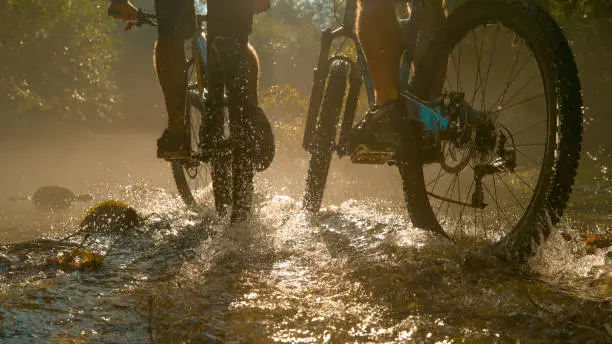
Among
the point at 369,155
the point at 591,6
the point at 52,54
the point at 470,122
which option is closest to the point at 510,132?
the point at 470,122

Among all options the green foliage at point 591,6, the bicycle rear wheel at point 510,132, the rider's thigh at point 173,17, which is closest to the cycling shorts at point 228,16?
the rider's thigh at point 173,17

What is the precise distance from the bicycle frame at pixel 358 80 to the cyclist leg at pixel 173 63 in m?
1.00

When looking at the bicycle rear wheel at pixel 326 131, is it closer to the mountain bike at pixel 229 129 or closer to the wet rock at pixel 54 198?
the mountain bike at pixel 229 129

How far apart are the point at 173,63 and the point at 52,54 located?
21.9 metres

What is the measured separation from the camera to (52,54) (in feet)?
73.6

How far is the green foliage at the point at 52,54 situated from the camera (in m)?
17.6

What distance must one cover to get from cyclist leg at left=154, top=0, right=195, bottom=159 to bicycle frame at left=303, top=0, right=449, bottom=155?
3.28ft

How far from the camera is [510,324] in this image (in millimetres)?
1467

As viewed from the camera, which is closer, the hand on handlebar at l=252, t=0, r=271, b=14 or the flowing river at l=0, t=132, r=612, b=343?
the flowing river at l=0, t=132, r=612, b=343

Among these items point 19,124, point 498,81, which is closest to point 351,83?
point 498,81

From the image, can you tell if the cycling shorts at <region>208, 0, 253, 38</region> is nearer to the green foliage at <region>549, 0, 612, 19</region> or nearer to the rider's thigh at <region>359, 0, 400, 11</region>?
the rider's thigh at <region>359, 0, 400, 11</region>

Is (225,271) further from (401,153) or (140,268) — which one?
(401,153)

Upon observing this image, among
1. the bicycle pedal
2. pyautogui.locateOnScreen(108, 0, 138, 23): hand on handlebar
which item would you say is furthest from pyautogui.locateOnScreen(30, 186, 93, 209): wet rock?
the bicycle pedal

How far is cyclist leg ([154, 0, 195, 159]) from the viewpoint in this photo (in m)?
3.25
